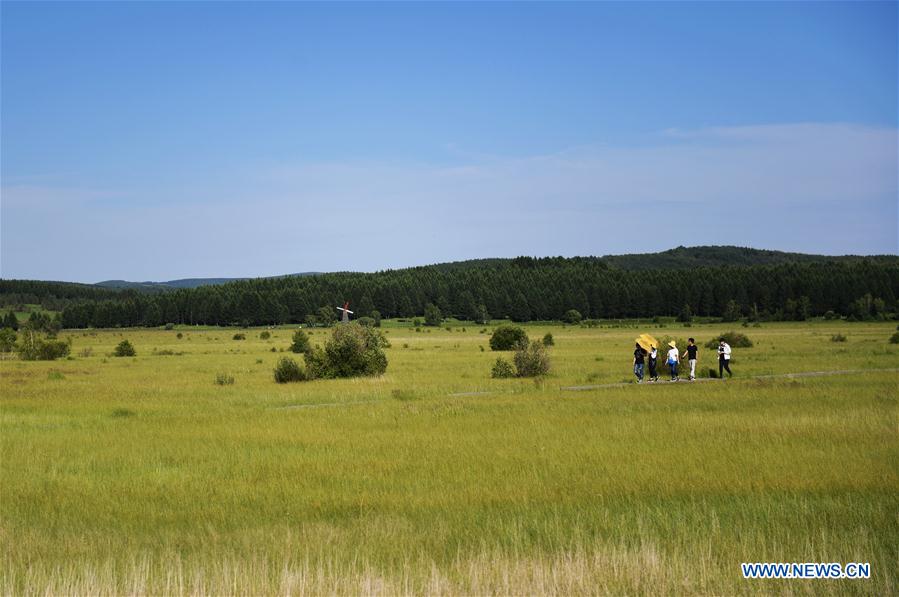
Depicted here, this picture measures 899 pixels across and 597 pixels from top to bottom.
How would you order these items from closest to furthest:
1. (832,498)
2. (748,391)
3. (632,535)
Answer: (632,535), (832,498), (748,391)

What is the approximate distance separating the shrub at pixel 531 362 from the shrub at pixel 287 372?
10.4 m

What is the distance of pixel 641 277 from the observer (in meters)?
170

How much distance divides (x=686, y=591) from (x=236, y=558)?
17.5 ft

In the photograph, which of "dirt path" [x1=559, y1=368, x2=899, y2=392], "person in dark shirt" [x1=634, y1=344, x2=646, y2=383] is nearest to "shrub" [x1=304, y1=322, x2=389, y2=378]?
"dirt path" [x1=559, y1=368, x2=899, y2=392]

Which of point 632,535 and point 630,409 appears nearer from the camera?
point 632,535

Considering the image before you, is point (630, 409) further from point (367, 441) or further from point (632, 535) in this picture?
point (632, 535)

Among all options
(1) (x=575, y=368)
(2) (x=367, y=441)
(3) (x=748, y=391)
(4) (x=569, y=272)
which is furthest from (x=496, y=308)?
(2) (x=367, y=441)

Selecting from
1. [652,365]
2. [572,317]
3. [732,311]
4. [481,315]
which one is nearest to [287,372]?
[652,365]

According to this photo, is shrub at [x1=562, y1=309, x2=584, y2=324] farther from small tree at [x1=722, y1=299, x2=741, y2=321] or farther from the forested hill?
small tree at [x1=722, y1=299, x2=741, y2=321]

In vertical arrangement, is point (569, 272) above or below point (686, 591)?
above

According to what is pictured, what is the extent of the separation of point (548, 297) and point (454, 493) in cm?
14276

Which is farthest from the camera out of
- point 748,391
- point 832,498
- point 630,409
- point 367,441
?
point 748,391

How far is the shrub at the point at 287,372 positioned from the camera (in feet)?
123

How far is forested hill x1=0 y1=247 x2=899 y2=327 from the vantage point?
136 metres
